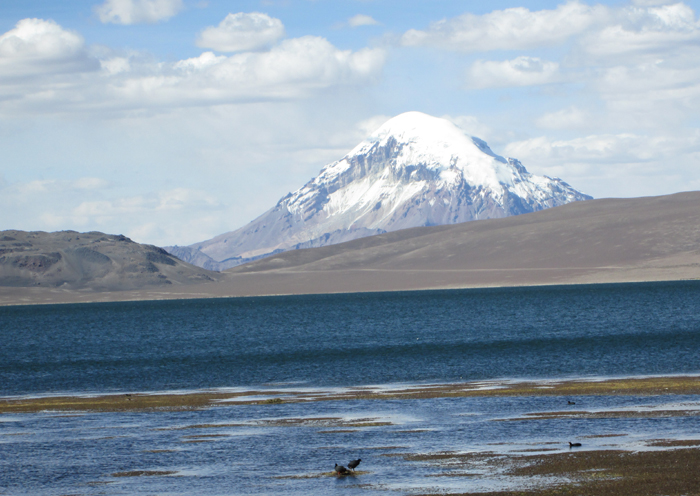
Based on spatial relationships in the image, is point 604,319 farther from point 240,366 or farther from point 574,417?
point 574,417

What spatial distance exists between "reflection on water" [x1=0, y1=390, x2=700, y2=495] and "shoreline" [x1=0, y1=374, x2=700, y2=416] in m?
1.63

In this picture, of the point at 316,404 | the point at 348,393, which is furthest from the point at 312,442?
the point at 348,393

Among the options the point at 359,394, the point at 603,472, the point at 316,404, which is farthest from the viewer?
the point at 359,394

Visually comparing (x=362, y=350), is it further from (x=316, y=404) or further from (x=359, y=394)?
(x=316, y=404)

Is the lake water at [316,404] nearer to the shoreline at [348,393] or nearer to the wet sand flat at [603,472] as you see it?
the wet sand flat at [603,472]

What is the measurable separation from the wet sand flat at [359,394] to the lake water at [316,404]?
1.81 metres

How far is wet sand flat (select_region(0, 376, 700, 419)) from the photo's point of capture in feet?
125

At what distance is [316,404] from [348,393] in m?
3.87

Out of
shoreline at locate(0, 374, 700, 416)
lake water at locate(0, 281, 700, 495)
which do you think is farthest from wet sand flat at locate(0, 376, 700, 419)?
lake water at locate(0, 281, 700, 495)

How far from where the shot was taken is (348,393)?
41906 mm

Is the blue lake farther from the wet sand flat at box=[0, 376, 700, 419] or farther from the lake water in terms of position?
the wet sand flat at box=[0, 376, 700, 419]

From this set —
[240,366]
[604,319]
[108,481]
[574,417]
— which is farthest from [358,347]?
[108,481]

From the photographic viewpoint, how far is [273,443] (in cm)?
2880

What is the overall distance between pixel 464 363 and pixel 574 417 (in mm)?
23761
